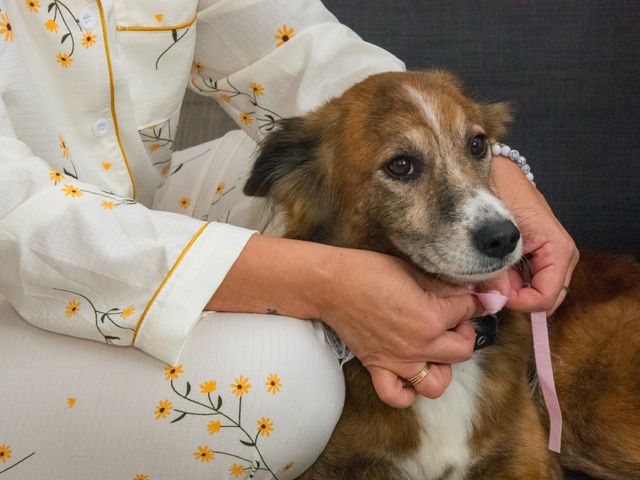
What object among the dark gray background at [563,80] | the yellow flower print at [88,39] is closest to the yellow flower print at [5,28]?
the yellow flower print at [88,39]

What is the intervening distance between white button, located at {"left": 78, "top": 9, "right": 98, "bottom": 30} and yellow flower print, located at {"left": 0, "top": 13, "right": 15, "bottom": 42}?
0.11 metres

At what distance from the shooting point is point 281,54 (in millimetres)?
1396

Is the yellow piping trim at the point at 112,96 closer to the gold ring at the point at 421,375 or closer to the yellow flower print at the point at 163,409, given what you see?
the yellow flower print at the point at 163,409

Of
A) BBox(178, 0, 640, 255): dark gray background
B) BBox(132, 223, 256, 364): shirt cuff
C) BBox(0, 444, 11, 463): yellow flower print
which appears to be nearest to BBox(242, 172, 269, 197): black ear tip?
BBox(132, 223, 256, 364): shirt cuff

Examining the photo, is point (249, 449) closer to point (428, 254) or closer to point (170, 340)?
point (170, 340)

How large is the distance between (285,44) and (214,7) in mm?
147

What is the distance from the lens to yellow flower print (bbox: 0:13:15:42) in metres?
1.01

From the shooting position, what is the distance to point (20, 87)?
1034 millimetres

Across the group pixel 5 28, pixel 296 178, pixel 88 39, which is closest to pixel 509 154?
pixel 296 178

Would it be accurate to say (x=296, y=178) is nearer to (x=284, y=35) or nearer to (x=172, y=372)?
(x=284, y=35)

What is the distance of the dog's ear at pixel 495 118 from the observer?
1.38 meters

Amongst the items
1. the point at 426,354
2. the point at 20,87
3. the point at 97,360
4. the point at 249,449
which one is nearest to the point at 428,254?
the point at 426,354

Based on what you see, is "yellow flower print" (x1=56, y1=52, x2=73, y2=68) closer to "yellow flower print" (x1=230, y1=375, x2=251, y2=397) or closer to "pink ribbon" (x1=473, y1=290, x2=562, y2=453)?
"yellow flower print" (x1=230, y1=375, x2=251, y2=397)

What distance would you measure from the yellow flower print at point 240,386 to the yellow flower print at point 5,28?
56 centimetres
